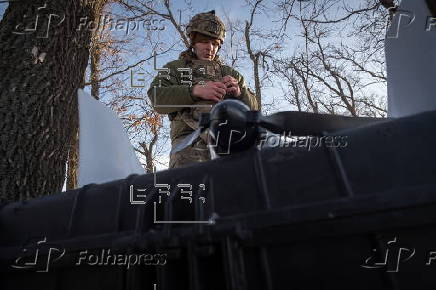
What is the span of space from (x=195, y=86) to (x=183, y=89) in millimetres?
88

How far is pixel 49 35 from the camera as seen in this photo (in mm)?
2131

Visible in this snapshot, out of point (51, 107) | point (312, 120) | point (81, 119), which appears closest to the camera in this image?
point (312, 120)

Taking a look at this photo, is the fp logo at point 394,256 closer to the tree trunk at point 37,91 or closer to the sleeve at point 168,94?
the sleeve at point 168,94

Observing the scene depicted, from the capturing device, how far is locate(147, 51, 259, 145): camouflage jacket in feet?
6.09

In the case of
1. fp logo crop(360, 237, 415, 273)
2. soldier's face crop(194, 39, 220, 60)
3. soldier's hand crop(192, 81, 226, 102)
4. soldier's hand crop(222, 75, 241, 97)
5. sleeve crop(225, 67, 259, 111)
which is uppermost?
soldier's face crop(194, 39, 220, 60)

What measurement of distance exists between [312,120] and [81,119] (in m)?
1.04

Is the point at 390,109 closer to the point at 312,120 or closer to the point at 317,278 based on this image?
the point at 312,120

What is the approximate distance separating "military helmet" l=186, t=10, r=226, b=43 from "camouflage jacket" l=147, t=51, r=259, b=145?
0.58 feet

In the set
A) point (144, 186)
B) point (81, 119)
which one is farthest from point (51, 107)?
point (144, 186)

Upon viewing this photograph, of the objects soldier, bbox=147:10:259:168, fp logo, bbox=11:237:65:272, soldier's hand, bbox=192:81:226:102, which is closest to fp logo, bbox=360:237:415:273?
fp logo, bbox=11:237:65:272

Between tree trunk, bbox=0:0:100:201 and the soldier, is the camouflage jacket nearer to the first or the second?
the soldier

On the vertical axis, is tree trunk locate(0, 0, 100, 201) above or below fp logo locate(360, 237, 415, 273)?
above

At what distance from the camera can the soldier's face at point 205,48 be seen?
7.10 ft

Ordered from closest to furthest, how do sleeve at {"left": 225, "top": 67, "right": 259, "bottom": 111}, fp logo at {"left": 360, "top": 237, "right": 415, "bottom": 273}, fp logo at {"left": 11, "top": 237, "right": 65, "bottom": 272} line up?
fp logo at {"left": 360, "top": 237, "right": 415, "bottom": 273}
fp logo at {"left": 11, "top": 237, "right": 65, "bottom": 272}
sleeve at {"left": 225, "top": 67, "right": 259, "bottom": 111}
